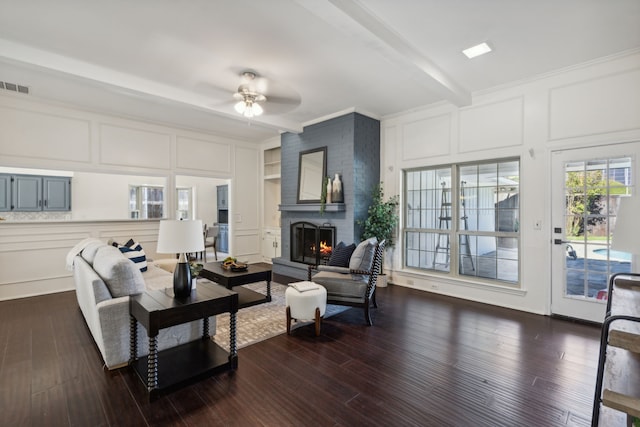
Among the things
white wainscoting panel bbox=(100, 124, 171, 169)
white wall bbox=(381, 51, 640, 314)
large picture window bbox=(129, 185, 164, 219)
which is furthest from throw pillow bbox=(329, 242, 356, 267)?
large picture window bbox=(129, 185, 164, 219)

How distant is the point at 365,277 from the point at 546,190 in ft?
8.57

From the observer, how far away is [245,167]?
7363 mm

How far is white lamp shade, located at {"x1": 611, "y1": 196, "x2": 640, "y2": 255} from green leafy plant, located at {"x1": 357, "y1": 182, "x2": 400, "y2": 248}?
3655 mm

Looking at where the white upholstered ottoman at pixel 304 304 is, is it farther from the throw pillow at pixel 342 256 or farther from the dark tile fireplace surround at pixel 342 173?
the dark tile fireplace surround at pixel 342 173

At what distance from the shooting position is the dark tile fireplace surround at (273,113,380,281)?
5.21m

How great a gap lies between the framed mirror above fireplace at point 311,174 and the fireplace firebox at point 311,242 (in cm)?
54

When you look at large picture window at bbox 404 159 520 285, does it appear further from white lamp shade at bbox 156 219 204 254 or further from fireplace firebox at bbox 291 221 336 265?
white lamp shade at bbox 156 219 204 254

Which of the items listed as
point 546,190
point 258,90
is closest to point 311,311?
point 258,90

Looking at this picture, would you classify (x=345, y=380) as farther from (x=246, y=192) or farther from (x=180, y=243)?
(x=246, y=192)

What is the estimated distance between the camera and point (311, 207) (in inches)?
225

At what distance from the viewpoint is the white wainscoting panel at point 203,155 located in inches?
246

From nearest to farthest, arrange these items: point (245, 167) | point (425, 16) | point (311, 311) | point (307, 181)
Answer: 1. point (425, 16)
2. point (311, 311)
3. point (307, 181)
4. point (245, 167)

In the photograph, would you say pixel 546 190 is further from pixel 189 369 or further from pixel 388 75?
pixel 189 369

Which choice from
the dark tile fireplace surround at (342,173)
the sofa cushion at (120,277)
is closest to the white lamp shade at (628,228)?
the sofa cushion at (120,277)
